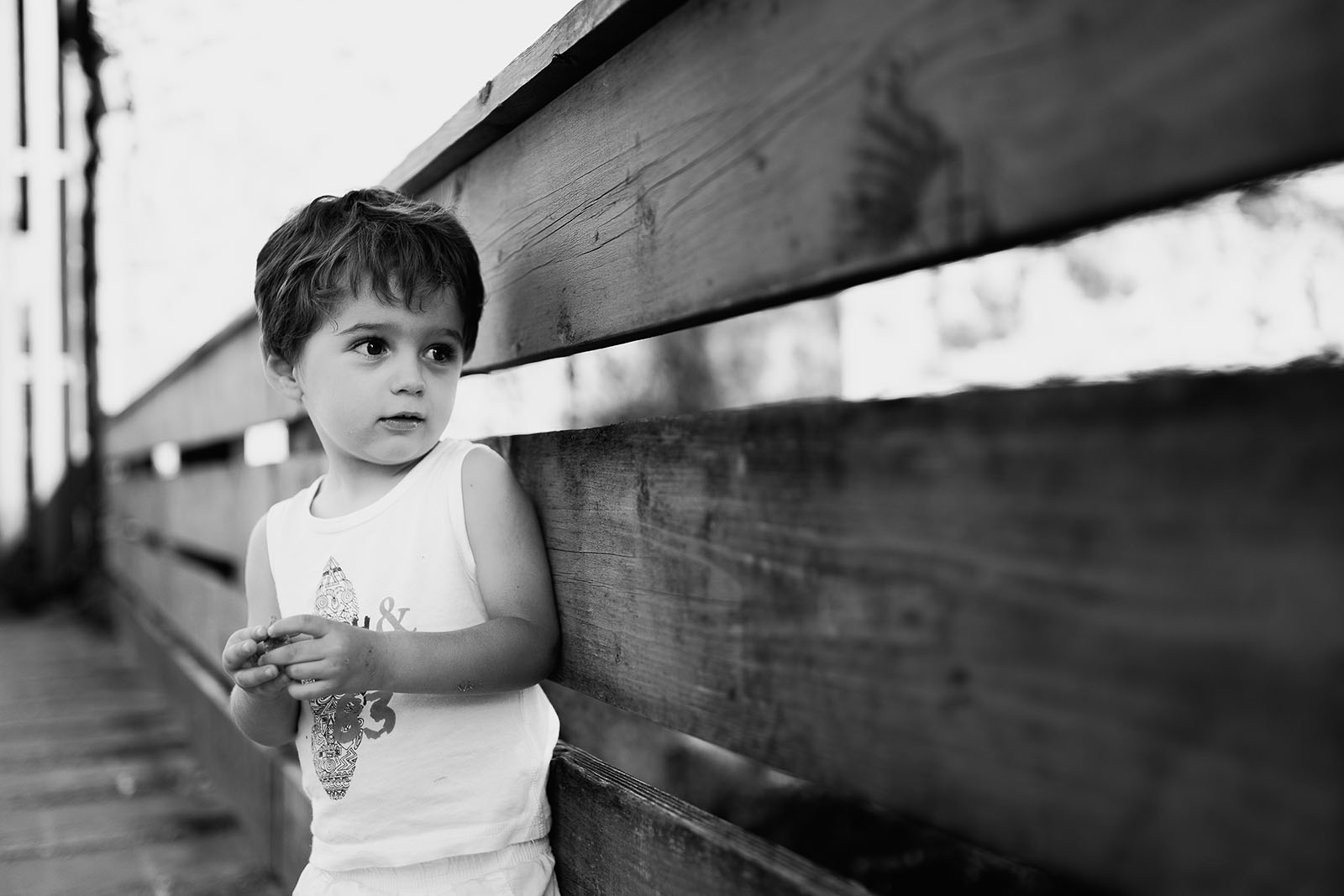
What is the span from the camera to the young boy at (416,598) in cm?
→ 117

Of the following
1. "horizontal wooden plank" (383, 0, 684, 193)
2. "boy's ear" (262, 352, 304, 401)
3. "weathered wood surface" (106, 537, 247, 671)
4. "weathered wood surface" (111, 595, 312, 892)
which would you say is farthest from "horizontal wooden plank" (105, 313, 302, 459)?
"horizontal wooden plank" (383, 0, 684, 193)

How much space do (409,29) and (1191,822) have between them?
1.69 m

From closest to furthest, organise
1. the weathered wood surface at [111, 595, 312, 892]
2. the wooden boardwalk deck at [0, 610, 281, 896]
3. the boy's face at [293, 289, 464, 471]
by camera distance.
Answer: the boy's face at [293, 289, 464, 471]
the weathered wood surface at [111, 595, 312, 892]
the wooden boardwalk deck at [0, 610, 281, 896]

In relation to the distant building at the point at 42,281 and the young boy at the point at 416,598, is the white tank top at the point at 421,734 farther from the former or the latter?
the distant building at the point at 42,281

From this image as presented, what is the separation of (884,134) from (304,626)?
27.8 inches

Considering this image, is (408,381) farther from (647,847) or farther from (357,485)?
(647,847)

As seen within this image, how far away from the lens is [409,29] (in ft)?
5.98

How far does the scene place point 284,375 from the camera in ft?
4.58

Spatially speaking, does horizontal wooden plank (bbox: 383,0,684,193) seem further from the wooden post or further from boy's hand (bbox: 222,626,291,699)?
the wooden post

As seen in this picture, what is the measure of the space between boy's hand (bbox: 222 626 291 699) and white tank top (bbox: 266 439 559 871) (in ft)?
0.41

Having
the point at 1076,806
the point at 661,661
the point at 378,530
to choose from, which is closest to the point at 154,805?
the point at 378,530

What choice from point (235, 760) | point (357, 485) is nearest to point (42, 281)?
point (235, 760)

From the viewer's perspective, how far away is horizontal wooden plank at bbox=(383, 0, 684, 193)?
0.98 m

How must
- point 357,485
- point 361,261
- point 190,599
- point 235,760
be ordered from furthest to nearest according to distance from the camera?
point 190,599, point 235,760, point 357,485, point 361,261
